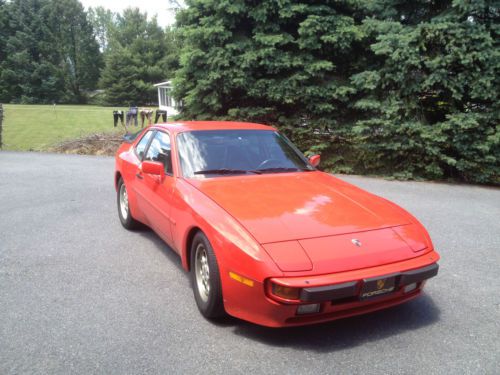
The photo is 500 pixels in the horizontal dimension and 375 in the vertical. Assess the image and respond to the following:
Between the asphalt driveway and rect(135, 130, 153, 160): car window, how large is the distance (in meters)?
1.07

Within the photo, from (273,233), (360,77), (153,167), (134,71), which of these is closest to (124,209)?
(153,167)

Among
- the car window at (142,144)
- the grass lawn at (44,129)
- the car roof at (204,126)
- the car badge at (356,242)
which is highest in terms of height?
the car roof at (204,126)

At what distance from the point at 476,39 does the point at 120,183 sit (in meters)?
7.54

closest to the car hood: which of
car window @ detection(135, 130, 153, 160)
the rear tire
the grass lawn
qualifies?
car window @ detection(135, 130, 153, 160)

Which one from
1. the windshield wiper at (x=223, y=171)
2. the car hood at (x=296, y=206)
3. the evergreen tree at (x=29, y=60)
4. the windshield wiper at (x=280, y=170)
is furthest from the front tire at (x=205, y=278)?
the evergreen tree at (x=29, y=60)

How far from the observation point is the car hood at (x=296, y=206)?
2.87m

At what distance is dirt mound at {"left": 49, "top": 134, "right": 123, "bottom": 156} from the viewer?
13.9 metres

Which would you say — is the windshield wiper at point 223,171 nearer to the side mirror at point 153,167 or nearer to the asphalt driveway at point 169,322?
the side mirror at point 153,167

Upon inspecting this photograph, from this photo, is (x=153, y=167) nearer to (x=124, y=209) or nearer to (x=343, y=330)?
(x=124, y=209)

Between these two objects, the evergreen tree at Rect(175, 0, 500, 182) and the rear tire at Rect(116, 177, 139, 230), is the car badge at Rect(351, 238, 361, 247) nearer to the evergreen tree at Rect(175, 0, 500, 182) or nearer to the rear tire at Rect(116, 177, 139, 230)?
the rear tire at Rect(116, 177, 139, 230)

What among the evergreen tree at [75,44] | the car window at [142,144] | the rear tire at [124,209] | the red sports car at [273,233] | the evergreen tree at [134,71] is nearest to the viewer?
the red sports car at [273,233]

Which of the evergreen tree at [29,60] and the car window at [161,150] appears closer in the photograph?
the car window at [161,150]

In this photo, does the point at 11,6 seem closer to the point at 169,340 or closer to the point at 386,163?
the point at 386,163

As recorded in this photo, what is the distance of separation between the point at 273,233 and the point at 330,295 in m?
0.56
